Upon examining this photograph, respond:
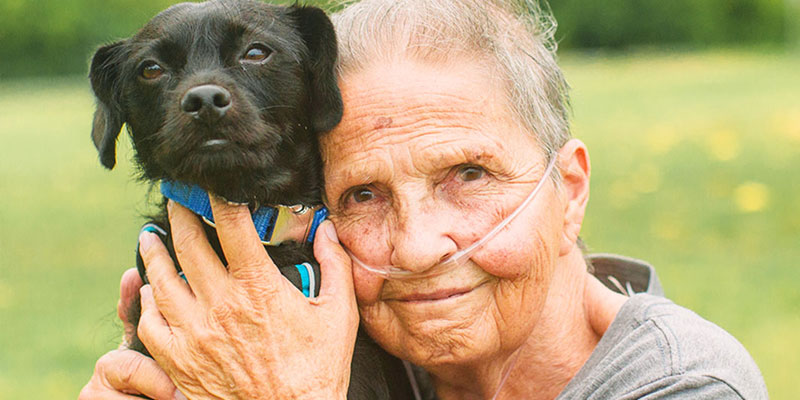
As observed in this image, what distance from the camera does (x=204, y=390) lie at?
2.49m

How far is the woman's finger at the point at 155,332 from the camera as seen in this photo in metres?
2.52

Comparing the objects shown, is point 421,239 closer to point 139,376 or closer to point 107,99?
point 139,376

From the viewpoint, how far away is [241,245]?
8.14 ft

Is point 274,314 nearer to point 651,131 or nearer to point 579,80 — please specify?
point 651,131

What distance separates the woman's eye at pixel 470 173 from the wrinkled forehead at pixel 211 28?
2.27 ft

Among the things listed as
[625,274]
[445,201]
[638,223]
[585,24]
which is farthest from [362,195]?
[585,24]

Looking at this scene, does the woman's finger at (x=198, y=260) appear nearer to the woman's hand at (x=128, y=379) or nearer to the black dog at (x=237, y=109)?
the black dog at (x=237, y=109)

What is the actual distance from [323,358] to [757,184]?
7.05 meters

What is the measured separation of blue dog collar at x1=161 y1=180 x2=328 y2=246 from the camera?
8.89 feet

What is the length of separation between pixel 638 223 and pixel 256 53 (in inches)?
228

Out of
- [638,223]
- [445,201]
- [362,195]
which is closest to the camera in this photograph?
[445,201]

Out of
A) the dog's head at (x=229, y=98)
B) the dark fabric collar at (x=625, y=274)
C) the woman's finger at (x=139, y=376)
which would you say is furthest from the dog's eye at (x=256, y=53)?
the dark fabric collar at (x=625, y=274)

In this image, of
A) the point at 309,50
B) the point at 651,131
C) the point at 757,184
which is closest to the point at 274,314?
the point at 309,50

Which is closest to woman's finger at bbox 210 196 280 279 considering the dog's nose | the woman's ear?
the dog's nose
